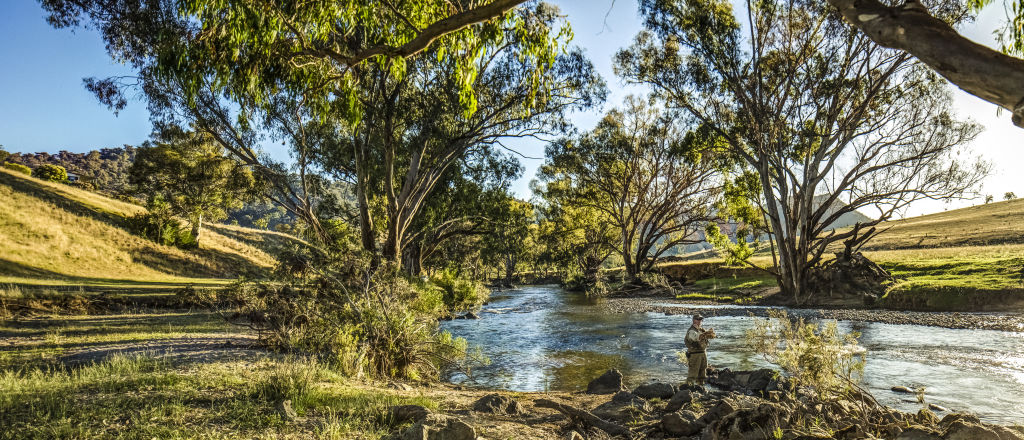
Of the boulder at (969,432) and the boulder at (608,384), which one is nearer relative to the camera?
the boulder at (969,432)

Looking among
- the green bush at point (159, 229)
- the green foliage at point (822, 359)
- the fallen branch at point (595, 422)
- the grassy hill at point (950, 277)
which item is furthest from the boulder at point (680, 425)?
the green bush at point (159, 229)

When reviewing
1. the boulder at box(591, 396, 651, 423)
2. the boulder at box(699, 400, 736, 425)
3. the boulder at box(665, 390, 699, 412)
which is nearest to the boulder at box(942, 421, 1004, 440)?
the boulder at box(699, 400, 736, 425)

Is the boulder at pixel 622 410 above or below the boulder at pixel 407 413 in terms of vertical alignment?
below

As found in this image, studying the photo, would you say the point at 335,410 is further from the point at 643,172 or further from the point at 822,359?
the point at 643,172

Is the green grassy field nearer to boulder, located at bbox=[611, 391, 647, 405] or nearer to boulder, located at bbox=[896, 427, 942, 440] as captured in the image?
boulder, located at bbox=[611, 391, 647, 405]

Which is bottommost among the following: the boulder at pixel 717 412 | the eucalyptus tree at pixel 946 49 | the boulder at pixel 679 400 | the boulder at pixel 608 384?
the boulder at pixel 608 384

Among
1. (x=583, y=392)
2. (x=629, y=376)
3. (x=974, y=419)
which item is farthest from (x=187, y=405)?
(x=629, y=376)

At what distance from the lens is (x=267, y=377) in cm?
572

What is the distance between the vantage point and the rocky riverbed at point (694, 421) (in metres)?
4.05

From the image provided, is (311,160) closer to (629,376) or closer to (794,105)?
(629,376)

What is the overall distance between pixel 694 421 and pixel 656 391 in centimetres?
222

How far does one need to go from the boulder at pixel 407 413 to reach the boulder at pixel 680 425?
2.75 m

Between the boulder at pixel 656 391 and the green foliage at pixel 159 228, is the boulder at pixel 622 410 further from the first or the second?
the green foliage at pixel 159 228

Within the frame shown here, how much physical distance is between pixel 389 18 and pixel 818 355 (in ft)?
23.1
